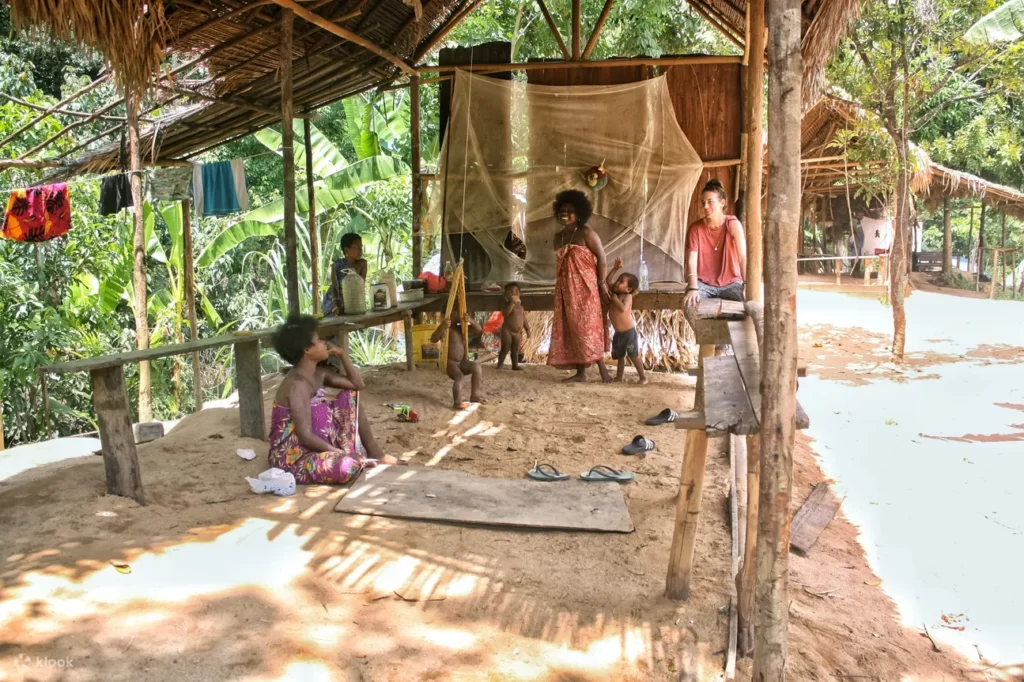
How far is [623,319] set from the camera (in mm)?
7293

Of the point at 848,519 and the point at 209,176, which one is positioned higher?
the point at 209,176

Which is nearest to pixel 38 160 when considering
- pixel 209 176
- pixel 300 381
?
pixel 209 176

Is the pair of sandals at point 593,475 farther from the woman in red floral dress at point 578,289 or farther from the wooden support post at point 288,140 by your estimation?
the woman in red floral dress at point 578,289

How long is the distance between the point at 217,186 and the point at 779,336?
19.0 ft

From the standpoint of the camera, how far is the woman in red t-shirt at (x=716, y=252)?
5.32 metres

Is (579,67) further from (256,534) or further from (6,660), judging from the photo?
(6,660)

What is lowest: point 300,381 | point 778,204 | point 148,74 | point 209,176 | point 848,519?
point 848,519

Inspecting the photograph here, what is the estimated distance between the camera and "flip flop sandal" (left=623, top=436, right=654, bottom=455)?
5.25 meters

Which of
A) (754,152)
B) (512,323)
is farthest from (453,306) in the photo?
(754,152)

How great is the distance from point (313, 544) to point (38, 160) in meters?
5.87

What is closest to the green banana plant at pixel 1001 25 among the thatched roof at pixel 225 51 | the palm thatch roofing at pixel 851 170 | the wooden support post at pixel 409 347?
the palm thatch roofing at pixel 851 170

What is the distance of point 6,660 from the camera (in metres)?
2.50

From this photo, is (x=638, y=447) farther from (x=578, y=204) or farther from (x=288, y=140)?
(x=288, y=140)

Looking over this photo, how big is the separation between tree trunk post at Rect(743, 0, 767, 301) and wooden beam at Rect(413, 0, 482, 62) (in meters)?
2.92
